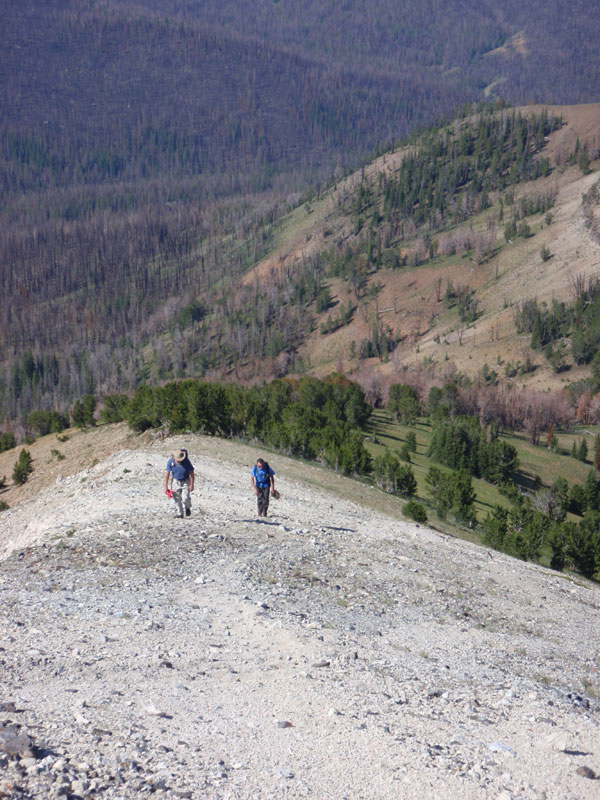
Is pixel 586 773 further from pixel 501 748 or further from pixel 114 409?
pixel 114 409

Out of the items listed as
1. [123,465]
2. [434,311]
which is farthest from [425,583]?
[434,311]

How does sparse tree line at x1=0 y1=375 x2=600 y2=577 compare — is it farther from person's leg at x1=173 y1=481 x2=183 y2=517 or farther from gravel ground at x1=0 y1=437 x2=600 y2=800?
gravel ground at x1=0 y1=437 x2=600 y2=800

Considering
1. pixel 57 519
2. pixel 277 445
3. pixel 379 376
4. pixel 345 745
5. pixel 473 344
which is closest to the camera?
pixel 345 745

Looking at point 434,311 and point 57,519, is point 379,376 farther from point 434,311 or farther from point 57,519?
point 57,519

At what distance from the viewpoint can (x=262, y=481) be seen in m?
23.0

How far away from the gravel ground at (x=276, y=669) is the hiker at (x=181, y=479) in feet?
1.86

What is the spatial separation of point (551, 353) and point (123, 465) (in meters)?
129

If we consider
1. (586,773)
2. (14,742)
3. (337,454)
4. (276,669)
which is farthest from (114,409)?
(586,773)

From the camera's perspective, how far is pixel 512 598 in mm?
20938

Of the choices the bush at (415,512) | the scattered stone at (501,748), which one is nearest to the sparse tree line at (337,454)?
the bush at (415,512)

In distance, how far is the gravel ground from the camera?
8469mm

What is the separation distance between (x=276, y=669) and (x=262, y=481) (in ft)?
37.6

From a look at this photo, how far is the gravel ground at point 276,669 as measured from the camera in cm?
847

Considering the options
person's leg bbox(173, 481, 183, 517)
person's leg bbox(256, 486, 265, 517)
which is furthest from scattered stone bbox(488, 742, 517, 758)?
person's leg bbox(256, 486, 265, 517)
